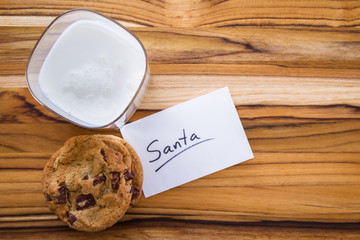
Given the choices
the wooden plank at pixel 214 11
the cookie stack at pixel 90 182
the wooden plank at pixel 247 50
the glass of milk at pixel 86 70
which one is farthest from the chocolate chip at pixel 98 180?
the wooden plank at pixel 214 11

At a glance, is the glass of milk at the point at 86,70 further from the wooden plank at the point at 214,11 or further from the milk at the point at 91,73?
the wooden plank at the point at 214,11

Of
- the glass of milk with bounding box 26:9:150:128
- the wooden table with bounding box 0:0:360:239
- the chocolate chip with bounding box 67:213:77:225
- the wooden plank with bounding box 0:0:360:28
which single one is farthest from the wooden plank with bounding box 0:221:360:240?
the wooden plank with bounding box 0:0:360:28

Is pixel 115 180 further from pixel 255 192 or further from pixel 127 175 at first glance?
pixel 255 192

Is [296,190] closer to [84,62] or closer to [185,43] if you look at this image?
[185,43]

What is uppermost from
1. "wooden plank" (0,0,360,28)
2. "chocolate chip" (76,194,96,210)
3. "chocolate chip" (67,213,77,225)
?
"wooden plank" (0,0,360,28)

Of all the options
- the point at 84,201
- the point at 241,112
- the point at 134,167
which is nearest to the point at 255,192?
the point at 241,112

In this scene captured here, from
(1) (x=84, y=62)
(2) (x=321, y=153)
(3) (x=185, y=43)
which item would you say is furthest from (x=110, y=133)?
(2) (x=321, y=153)

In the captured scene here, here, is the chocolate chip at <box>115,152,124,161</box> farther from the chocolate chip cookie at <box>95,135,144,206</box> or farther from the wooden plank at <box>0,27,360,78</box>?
the wooden plank at <box>0,27,360,78</box>
